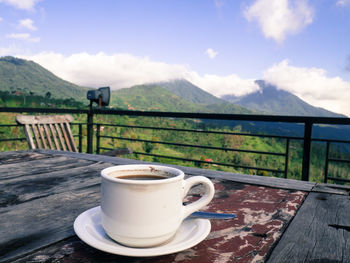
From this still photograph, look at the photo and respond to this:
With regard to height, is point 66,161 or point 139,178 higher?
point 139,178

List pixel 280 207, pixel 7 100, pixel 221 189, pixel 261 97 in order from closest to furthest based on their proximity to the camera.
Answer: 1. pixel 280 207
2. pixel 221 189
3. pixel 7 100
4. pixel 261 97

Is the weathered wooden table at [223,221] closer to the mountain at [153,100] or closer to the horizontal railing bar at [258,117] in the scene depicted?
the horizontal railing bar at [258,117]

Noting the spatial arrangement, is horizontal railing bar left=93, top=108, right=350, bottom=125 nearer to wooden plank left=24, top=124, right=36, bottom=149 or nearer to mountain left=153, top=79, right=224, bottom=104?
wooden plank left=24, top=124, right=36, bottom=149

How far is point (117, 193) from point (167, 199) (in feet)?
0.26

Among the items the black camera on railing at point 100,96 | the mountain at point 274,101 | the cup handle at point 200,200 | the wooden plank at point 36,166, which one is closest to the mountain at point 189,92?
the mountain at point 274,101

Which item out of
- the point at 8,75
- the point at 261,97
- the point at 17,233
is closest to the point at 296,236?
the point at 17,233

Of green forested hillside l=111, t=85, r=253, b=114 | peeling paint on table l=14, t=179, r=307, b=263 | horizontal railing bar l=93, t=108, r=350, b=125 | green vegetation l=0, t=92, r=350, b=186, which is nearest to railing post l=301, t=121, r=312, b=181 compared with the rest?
horizontal railing bar l=93, t=108, r=350, b=125

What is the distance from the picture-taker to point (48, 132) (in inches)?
77.4

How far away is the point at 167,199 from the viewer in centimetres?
46

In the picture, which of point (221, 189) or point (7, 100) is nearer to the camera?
point (221, 189)

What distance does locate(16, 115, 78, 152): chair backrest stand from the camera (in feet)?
5.95

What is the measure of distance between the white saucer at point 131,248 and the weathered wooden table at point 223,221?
2 cm

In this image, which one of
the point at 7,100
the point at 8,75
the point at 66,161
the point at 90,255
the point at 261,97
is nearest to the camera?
the point at 90,255

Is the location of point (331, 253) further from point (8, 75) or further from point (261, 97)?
point (261, 97)
